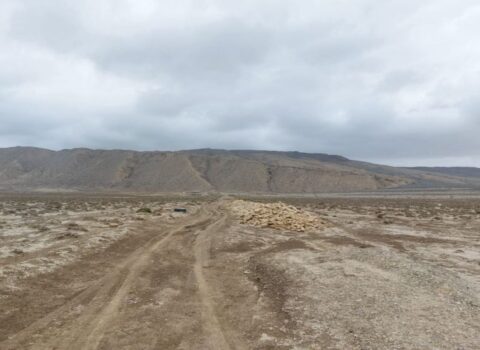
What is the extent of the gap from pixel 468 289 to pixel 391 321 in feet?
12.2

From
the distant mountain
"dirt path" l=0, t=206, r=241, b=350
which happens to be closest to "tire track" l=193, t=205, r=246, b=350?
"dirt path" l=0, t=206, r=241, b=350

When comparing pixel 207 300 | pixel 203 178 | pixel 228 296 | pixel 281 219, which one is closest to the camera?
pixel 207 300

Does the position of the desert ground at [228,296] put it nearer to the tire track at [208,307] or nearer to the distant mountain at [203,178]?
the tire track at [208,307]

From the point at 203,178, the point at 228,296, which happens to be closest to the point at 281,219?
the point at 228,296

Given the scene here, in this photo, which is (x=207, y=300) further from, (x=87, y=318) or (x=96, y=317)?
(x=87, y=318)

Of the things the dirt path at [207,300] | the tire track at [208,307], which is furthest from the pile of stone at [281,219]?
the tire track at [208,307]

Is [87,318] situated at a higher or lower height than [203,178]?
lower

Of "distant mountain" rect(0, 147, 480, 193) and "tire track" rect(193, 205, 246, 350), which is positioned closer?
"tire track" rect(193, 205, 246, 350)

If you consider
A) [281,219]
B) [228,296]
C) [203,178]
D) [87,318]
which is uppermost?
[203,178]

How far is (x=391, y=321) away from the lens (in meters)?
9.27

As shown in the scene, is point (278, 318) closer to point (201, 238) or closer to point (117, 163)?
point (201, 238)

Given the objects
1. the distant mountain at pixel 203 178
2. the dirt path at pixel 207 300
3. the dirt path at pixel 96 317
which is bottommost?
the dirt path at pixel 207 300

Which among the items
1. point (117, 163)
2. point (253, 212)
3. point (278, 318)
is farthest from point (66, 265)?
point (117, 163)

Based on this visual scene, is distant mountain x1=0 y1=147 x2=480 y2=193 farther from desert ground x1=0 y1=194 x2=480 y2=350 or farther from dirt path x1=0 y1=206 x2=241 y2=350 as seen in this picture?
dirt path x1=0 y1=206 x2=241 y2=350
